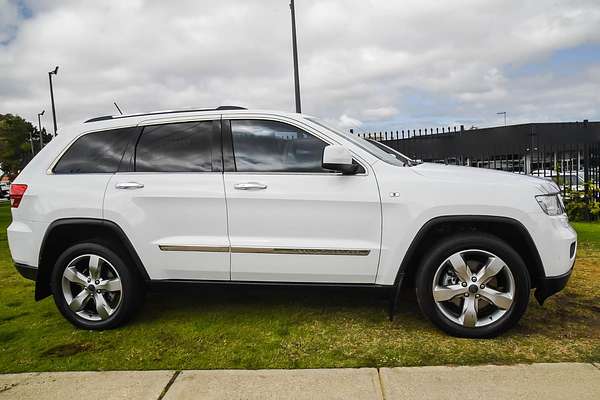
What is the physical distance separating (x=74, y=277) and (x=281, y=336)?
186cm

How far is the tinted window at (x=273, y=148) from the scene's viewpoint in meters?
3.73

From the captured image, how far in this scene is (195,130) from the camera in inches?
156

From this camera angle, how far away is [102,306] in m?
3.93

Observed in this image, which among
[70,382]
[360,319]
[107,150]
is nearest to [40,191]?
[107,150]

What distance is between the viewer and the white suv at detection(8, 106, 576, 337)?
3.49 meters

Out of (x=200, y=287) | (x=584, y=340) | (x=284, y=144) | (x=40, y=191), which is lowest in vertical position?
(x=584, y=340)

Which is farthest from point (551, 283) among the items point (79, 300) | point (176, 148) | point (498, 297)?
point (79, 300)

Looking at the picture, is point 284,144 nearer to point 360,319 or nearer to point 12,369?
point 360,319

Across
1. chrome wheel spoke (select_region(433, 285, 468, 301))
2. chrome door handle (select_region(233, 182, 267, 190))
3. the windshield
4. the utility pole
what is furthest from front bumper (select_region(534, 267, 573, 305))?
the utility pole

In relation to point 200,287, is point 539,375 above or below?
below

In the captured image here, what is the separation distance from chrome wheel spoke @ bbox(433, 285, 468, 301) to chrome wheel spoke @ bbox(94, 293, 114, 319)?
2744 mm

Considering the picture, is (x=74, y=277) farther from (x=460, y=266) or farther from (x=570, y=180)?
(x=570, y=180)

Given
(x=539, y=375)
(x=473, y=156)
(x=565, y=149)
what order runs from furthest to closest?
(x=473, y=156) < (x=565, y=149) < (x=539, y=375)

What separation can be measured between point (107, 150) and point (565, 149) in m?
10.3
